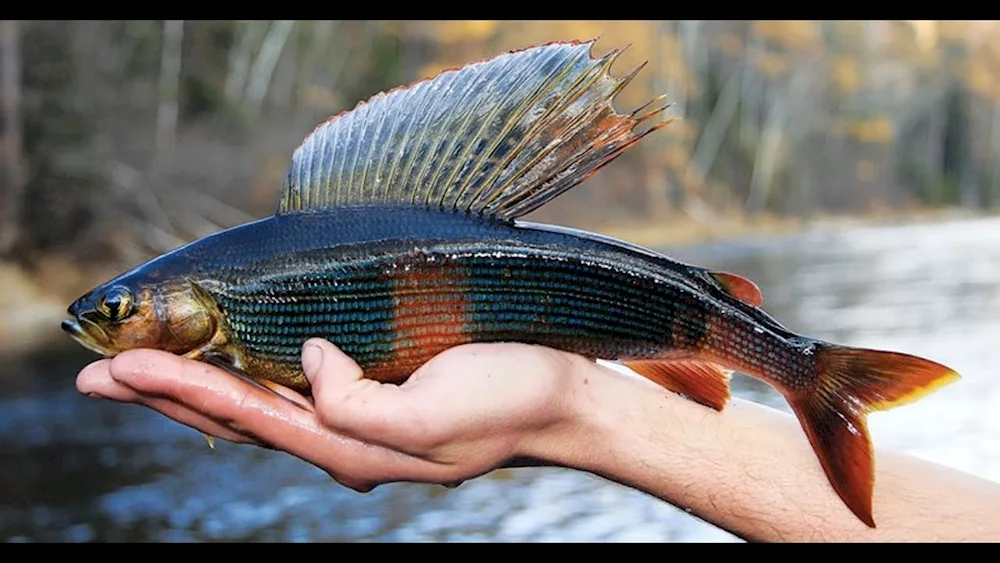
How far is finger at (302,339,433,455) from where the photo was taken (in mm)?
1878

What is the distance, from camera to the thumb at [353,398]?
1877mm

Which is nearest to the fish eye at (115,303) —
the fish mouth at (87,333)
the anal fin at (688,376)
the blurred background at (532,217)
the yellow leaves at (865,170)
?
the fish mouth at (87,333)

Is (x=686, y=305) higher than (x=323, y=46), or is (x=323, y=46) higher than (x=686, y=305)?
(x=323, y=46)

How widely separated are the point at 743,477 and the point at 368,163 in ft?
2.94

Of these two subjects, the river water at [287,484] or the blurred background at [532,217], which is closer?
the river water at [287,484]

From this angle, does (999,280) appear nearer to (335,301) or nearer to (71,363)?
(71,363)

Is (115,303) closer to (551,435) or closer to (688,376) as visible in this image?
(551,435)

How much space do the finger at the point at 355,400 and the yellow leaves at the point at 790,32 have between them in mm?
34596

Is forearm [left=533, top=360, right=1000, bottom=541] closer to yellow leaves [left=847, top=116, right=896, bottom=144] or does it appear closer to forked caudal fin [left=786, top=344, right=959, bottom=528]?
forked caudal fin [left=786, top=344, right=959, bottom=528]

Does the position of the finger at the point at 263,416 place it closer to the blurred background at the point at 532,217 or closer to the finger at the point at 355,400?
the finger at the point at 355,400

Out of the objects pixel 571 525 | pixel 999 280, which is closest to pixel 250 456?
pixel 571 525

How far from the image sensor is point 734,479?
216 centimetres

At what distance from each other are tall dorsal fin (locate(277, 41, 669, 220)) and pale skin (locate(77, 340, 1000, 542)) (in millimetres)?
273

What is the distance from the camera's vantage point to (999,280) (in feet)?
77.1
